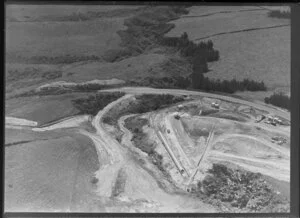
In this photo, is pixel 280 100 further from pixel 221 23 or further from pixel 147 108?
pixel 147 108

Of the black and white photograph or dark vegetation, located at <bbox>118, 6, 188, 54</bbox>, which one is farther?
dark vegetation, located at <bbox>118, 6, 188, 54</bbox>

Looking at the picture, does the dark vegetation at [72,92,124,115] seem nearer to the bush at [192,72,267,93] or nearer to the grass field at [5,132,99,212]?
the grass field at [5,132,99,212]

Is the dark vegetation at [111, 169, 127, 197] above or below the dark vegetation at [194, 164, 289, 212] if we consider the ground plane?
above

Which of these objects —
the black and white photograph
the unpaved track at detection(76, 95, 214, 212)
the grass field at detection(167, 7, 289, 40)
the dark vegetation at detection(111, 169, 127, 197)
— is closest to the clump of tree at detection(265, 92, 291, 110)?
the black and white photograph

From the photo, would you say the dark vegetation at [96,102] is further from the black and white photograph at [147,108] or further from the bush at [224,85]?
the bush at [224,85]

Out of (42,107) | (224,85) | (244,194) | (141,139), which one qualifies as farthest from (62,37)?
(244,194)

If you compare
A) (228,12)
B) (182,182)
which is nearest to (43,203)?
(182,182)

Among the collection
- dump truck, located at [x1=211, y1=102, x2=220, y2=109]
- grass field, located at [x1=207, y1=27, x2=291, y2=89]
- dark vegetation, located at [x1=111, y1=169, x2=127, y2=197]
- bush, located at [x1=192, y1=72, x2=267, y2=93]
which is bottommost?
dark vegetation, located at [x1=111, y1=169, x2=127, y2=197]

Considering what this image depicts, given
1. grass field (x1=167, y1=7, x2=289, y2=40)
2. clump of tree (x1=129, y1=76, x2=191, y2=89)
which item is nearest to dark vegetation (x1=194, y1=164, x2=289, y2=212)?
clump of tree (x1=129, y1=76, x2=191, y2=89)
